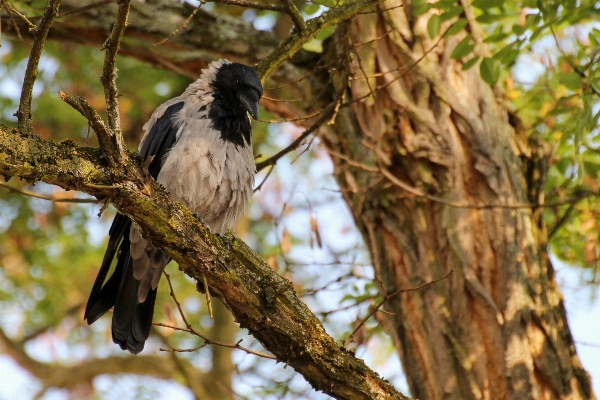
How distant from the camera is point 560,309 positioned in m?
4.13

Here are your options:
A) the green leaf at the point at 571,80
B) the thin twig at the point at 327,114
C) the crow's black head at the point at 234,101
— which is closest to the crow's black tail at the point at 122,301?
the crow's black head at the point at 234,101

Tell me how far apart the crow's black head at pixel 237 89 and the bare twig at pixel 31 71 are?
5.47ft

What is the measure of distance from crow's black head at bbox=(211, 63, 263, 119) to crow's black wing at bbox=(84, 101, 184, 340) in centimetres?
31

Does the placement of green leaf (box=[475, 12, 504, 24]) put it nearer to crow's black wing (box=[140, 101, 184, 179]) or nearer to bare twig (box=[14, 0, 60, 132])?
crow's black wing (box=[140, 101, 184, 179])

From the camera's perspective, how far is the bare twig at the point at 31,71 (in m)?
2.47

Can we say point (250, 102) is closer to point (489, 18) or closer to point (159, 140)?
point (159, 140)

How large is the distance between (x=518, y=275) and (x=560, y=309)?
1.17ft

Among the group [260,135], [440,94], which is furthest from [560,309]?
[260,135]

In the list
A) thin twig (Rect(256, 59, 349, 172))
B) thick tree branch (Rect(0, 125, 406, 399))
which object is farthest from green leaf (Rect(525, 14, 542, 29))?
thick tree branch (Rect(0, 125, 406, 399))

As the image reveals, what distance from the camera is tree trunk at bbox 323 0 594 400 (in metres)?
3.97

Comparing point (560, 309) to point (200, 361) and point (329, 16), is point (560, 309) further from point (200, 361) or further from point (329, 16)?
point (200, 361)

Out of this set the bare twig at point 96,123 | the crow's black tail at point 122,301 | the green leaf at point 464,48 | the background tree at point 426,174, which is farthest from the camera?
the crow's black tail at point 122,301

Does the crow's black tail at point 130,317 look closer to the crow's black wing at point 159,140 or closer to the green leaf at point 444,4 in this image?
the crow's black wing at point 159,140

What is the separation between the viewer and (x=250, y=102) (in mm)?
4383
